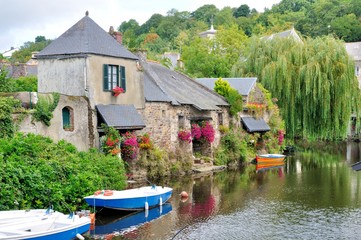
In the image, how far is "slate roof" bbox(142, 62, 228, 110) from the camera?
32.2 meters

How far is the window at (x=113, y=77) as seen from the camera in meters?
28.3

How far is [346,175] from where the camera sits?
32.8 meters

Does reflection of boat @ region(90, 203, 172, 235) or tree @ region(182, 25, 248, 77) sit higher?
tree @ region(182, 25, 248, 77)

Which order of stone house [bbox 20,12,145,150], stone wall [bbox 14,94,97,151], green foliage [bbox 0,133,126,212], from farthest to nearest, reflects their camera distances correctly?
stone house [bbox 20,12,145,150]
stone wall [bbox 14,94,97,151]
green foliage [bbox 0,133,126,212]

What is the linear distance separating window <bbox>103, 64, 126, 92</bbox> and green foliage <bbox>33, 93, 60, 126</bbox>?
3.83 metres

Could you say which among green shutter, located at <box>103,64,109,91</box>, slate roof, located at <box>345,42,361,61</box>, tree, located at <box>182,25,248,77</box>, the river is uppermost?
slate roof, located at <box>345,42,361,61</box>

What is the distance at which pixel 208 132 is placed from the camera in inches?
1380

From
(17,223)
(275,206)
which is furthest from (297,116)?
(17,223)

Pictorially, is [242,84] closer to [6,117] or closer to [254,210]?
[254,210]

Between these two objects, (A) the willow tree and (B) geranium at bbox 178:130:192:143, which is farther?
(A) the willow tree

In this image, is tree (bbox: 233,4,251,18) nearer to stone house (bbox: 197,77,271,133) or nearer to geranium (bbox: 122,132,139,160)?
→ stone house (bbox: 197,77,271,133)

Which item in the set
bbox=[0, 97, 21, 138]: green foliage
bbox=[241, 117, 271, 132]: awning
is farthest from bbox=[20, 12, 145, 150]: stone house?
bbox=[241, 117, 271, 132]: awning

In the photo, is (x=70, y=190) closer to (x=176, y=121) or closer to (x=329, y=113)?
(x=176, y=121)

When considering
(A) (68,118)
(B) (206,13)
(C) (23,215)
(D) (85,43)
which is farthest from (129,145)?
(B) (206,13)
